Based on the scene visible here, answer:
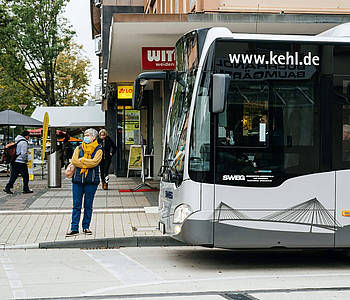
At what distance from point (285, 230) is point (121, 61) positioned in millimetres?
10893

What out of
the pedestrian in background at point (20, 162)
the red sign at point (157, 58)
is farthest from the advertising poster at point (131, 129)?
the red sign at point (157, 58)

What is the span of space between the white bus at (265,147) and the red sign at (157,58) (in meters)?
6.52

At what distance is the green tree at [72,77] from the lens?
203 ft

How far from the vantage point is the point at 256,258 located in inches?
386

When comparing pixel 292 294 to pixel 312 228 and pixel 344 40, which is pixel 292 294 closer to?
pixel 312 228

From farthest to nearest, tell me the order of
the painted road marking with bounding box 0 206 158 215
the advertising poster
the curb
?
1. the advertising poster
2. the painted road marking with bounding box 0 206 158 215
3. the curb

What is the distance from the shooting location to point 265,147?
8.45 m

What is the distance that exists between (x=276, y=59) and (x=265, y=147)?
3.72 feet

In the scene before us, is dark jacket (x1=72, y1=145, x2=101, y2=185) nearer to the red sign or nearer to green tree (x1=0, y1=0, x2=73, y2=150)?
the red sign

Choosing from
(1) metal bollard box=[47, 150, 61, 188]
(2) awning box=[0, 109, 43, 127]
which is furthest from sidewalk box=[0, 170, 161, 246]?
(2) awning box=[0, 109, 43, 127]

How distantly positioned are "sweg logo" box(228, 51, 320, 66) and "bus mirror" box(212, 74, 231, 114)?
477 millimetres

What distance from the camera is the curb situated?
10633 mm

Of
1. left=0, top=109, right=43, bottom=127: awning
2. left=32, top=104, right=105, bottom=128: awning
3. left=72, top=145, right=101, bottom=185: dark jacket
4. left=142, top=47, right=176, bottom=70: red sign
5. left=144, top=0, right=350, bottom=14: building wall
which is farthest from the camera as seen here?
left=32, top=104, right=105, bottom=128: awning

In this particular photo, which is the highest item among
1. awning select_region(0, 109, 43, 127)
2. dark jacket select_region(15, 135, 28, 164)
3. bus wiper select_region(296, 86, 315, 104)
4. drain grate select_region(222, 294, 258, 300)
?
awning select_region(0, 109, 43, 127)
